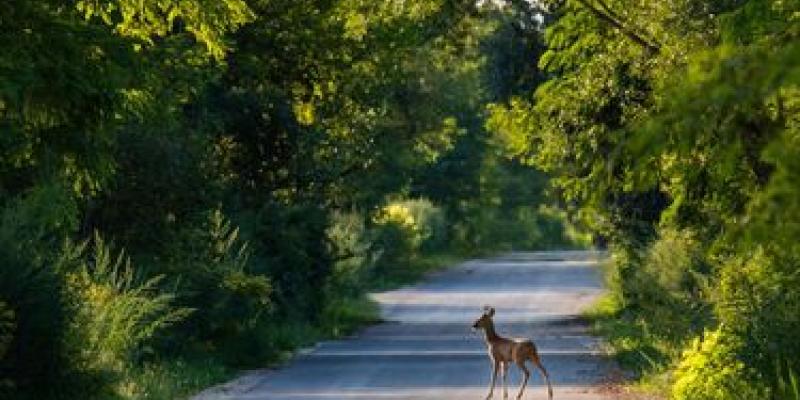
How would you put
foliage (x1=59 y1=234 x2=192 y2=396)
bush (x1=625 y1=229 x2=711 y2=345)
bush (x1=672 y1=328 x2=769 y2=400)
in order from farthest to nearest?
bush (x1=625 y1=229 x2=711 y2=345), foliage (x1=59 y1=234 x2=192 y2=396), bush (x1=672 y1=328 x2=769 y2=400)

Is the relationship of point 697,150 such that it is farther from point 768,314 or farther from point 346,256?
point 346,256

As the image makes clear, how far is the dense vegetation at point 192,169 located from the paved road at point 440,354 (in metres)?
1.01

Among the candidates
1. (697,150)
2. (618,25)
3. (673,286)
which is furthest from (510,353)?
(697,150)

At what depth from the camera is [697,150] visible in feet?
38.0

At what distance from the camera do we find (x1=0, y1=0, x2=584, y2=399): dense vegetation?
14828 mm

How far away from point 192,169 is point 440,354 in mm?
5757

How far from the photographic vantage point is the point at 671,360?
22469 millimetres

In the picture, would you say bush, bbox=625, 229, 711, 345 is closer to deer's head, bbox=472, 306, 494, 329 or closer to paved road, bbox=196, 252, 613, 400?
paved road, bbox=196, 252, 613, 400

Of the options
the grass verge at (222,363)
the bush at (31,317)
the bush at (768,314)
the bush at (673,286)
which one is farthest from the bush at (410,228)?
the bush at (31,317)

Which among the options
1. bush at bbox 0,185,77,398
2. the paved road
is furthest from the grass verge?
bush at bbox 0,185,77,398

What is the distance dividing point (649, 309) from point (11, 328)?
15075 mm

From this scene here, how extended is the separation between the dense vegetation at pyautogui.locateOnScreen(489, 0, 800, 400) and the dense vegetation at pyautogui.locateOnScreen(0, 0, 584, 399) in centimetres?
305

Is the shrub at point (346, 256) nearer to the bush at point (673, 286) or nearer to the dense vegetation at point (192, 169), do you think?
the dense vegetation at point (192, 169)

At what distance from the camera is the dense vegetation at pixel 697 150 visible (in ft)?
24.5
